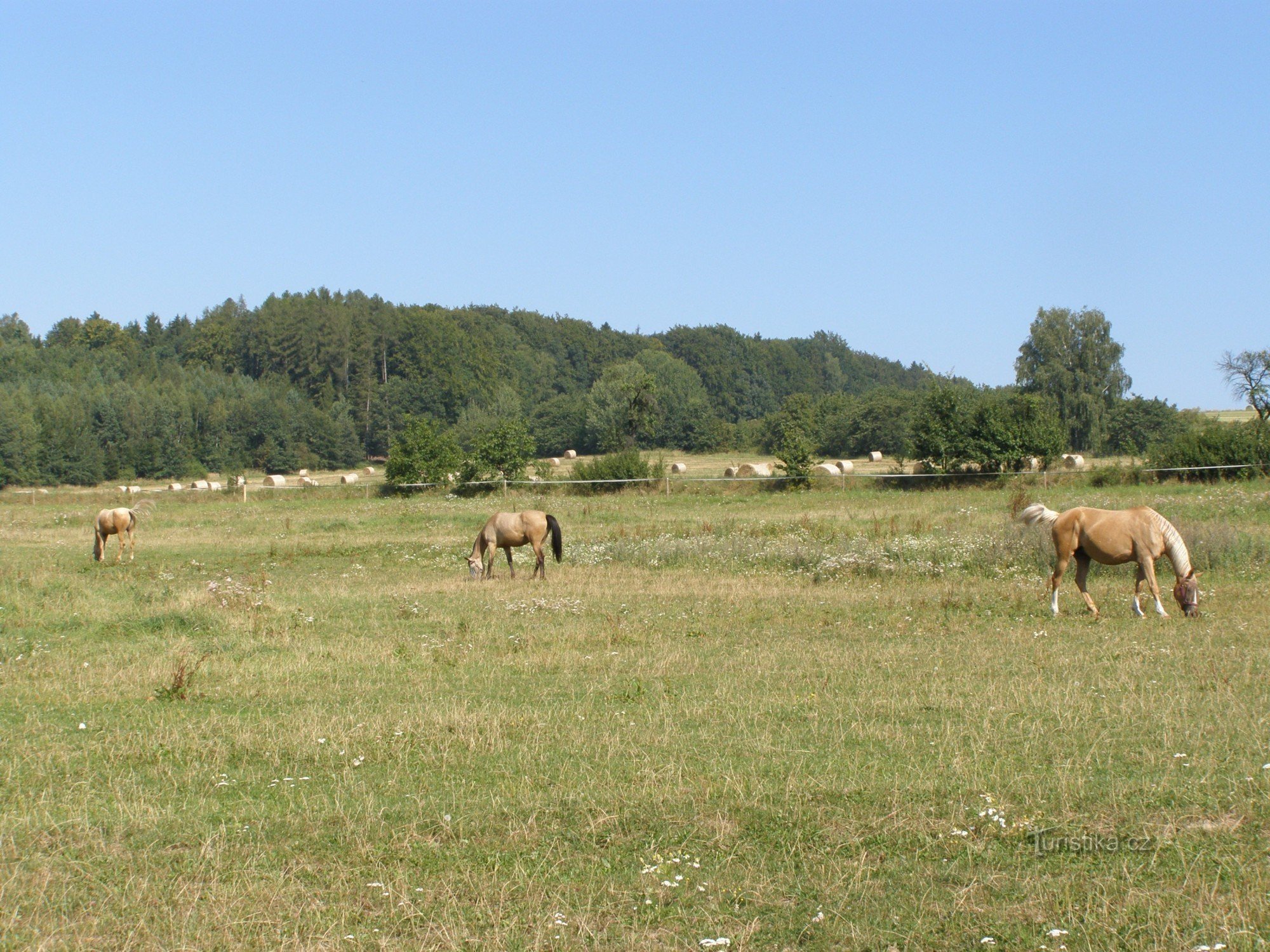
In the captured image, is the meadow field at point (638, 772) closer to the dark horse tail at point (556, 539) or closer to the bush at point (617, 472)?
the dark horse tail at point (556, 539)

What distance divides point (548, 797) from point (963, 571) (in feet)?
48.0

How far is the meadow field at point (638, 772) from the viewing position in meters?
4.88

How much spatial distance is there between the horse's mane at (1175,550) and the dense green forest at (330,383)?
128 feet

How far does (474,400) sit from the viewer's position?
379 ft

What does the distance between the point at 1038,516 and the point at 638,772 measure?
1116cm

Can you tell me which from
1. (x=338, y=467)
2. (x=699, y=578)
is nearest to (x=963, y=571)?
(x=699, y=578)

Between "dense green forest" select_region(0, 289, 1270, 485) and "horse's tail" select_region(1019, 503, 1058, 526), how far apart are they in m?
25.4

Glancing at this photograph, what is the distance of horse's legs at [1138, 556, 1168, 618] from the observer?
13.8m

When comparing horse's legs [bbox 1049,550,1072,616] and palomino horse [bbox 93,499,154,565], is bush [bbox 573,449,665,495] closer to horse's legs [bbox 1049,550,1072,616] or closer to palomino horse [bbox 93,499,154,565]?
palomino horse [bbox 93,499,154,565]

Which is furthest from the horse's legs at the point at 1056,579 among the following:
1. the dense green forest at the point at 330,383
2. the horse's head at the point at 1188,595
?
the dense green forest at the point at 330,383

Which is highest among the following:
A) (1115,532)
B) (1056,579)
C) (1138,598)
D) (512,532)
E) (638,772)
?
(1115,532)

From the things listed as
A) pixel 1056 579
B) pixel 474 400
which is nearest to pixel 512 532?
pixel 1056 579

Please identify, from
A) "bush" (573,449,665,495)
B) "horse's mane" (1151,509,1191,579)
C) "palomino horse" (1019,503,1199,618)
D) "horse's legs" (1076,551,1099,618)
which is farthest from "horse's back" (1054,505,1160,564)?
"bush" (573,449,665,495)

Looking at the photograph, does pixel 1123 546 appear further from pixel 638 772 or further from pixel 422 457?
pixel 422 457
